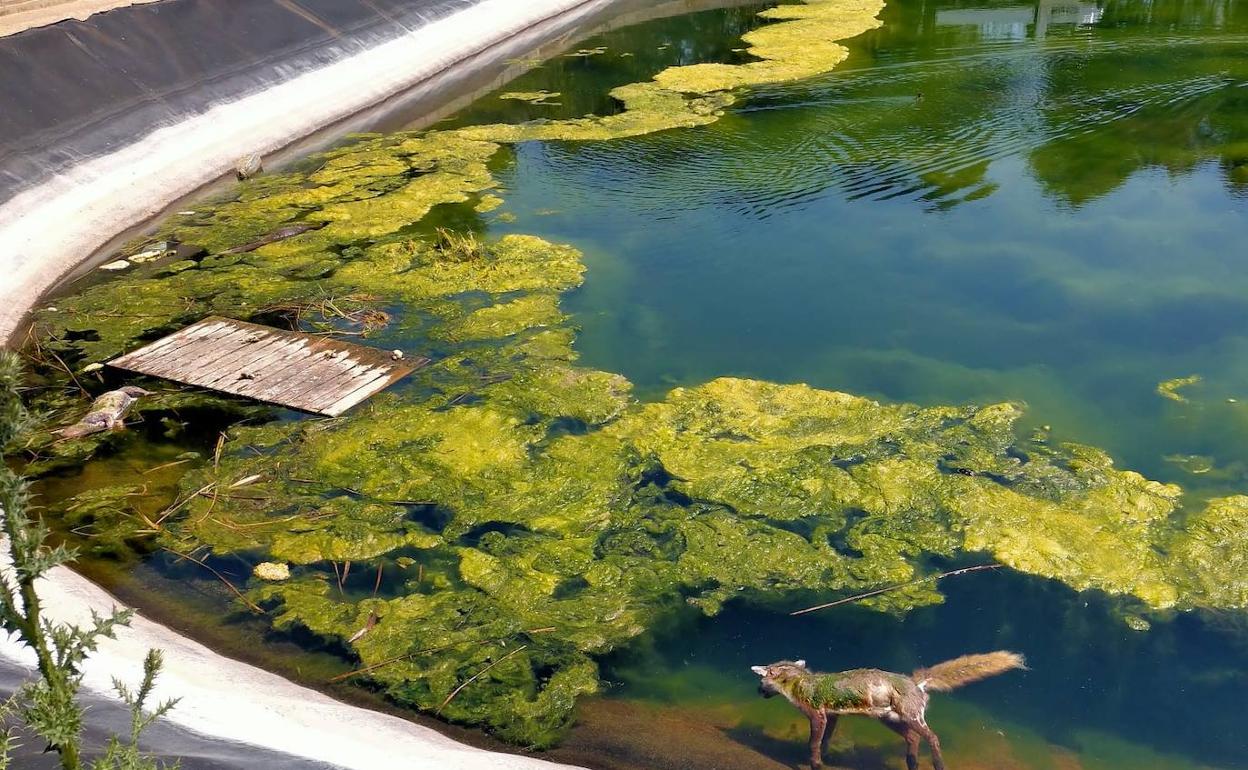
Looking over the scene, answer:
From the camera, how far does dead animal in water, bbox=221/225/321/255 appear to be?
9.92m

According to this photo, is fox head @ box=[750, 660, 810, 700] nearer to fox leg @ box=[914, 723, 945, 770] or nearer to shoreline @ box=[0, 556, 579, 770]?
fox leg @ box=[914, 723, 945, 770]

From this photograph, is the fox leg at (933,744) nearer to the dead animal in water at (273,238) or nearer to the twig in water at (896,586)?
the twig in water at (896,586)

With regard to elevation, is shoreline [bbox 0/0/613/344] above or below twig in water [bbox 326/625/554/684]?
above

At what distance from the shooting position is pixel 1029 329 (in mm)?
8094

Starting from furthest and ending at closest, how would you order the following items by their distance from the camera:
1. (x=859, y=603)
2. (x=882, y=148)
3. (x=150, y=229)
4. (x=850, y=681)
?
(x=882, y=148) < (x=150, y=229) < (x=859, y=603) < (x=850, y=681)

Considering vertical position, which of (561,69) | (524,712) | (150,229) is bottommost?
(524,712)

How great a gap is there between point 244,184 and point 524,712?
866 centimetres

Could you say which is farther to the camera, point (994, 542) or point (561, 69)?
point (561, 69)

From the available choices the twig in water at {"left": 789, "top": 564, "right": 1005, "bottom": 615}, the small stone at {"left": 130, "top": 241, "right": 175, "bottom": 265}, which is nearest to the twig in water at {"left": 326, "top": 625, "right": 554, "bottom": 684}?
the twig in water at {"left": 789, "top": 564, "right": 1005, "bottom": 615}

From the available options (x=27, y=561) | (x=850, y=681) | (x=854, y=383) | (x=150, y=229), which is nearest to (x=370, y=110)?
(x=150, y=229)

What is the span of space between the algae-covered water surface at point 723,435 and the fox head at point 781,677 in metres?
0.14

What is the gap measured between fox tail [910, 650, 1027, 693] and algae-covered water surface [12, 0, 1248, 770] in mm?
80

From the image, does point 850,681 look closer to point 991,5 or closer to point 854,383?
point 854,383

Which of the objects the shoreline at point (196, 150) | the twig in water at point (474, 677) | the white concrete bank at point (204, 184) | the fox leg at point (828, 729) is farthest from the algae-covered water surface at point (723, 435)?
the shoreline at point (196, 150)
